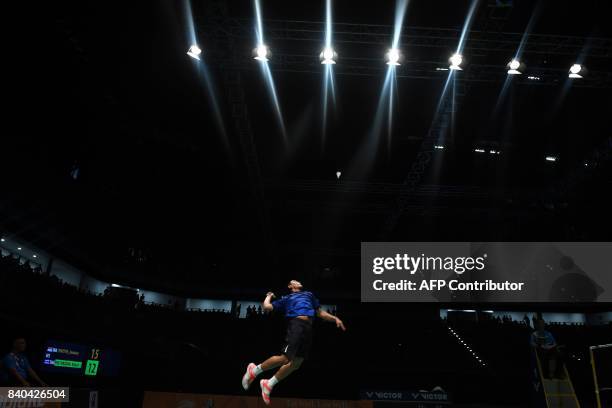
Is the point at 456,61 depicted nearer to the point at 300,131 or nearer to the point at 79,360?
the point at 300,131

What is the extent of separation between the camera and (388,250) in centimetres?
2547

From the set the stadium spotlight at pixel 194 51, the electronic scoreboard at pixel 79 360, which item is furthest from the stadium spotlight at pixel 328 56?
the electronic scoreboard at pixel 79 360

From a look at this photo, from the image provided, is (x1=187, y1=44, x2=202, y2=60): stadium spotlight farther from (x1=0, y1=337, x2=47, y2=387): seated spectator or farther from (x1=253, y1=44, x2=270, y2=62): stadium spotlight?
(x1=0, y1=337, x2=47, y2=387): seated spectator

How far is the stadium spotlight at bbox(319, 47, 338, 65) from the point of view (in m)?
13.0

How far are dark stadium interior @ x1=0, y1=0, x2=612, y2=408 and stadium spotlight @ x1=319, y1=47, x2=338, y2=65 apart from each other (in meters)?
0.31

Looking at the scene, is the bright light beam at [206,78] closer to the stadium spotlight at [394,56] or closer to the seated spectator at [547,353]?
the stadium spotlight at [394,56]

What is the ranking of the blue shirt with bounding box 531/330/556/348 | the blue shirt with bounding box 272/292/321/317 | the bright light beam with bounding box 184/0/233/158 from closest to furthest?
1. the blue shirt with bounding box 272/292/321/317
2. the blue shirt with bounding box 531/330/556/348
3. the bright light beam with bounding box 184/0/233/158

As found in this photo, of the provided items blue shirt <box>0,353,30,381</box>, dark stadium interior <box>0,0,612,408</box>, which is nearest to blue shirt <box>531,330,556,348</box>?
dark stadium interior <box>0,0,612,408</box>

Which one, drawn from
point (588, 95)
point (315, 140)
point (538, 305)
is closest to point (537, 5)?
point (588, 95)

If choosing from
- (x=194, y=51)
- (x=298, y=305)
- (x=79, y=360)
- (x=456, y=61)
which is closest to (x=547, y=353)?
(x=298, y=305)

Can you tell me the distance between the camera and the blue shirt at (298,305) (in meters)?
7.63

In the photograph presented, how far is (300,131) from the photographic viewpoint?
58.1 feet

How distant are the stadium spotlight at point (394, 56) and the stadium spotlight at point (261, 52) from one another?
3223 mm

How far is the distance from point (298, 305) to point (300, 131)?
10.9m
